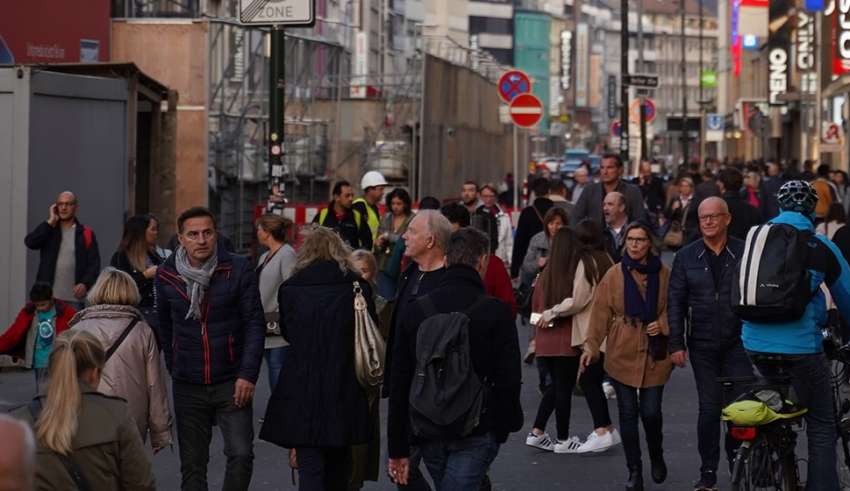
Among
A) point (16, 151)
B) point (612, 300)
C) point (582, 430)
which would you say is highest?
point (16, 151)

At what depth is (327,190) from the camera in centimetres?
3419

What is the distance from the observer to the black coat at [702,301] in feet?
31.3

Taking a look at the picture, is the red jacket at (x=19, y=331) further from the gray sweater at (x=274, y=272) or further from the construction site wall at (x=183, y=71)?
the construction site wall at (x=183, y=71)

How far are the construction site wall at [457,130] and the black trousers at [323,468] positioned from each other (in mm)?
19943

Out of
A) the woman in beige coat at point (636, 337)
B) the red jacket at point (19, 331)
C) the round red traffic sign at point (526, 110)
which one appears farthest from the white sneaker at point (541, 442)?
the round red traffic sign at point (526, 110)

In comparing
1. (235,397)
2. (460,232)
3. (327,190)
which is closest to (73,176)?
(235,397)

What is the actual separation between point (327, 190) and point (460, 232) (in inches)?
1070

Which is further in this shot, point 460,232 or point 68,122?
point 68,122

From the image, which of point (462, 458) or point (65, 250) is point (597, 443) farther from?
point (65, 250)

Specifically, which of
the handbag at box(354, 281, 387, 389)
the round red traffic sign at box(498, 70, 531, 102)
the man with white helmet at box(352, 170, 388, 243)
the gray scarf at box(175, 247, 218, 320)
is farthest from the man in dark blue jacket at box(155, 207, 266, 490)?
the round red traffic sign at box(498, 70, 531, 102)

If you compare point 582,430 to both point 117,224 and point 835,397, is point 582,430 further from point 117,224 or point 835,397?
point 117,224

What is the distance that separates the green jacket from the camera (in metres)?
5.70

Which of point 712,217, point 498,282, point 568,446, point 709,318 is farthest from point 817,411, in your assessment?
point 568,446

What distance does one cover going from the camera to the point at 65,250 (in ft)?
47.3
